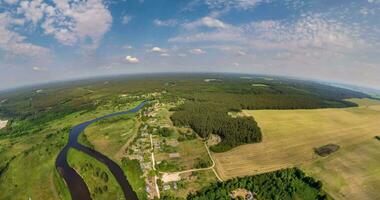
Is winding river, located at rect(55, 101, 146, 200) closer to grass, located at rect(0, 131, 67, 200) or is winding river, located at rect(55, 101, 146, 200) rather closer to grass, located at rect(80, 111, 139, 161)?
grass, located at rect(0, 131, 67, 200)

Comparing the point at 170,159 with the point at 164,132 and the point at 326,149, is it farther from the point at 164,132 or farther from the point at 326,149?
the point at 326,149

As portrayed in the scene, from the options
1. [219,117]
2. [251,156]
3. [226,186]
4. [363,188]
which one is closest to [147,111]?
[219,117]

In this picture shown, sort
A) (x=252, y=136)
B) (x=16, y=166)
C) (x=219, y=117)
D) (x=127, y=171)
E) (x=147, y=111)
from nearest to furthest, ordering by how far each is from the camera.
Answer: (x=127, y=171) → (x=16, y=166) → (x=252, y=136) → (x=219, y=117) → (x=147, y=111)

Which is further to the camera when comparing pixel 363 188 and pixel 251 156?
pixel 251 156

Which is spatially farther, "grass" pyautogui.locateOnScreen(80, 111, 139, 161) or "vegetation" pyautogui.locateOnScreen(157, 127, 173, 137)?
"vegetation" pyautogui.locateOnScreen(157, 127, 173, 137)

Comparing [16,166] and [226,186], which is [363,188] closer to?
[226,186]

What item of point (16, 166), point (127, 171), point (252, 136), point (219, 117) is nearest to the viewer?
point (127, 171)

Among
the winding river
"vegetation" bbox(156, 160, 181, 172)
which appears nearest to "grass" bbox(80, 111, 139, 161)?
the winding river

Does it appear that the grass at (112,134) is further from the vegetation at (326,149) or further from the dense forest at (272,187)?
the vegetation at (326,149)
